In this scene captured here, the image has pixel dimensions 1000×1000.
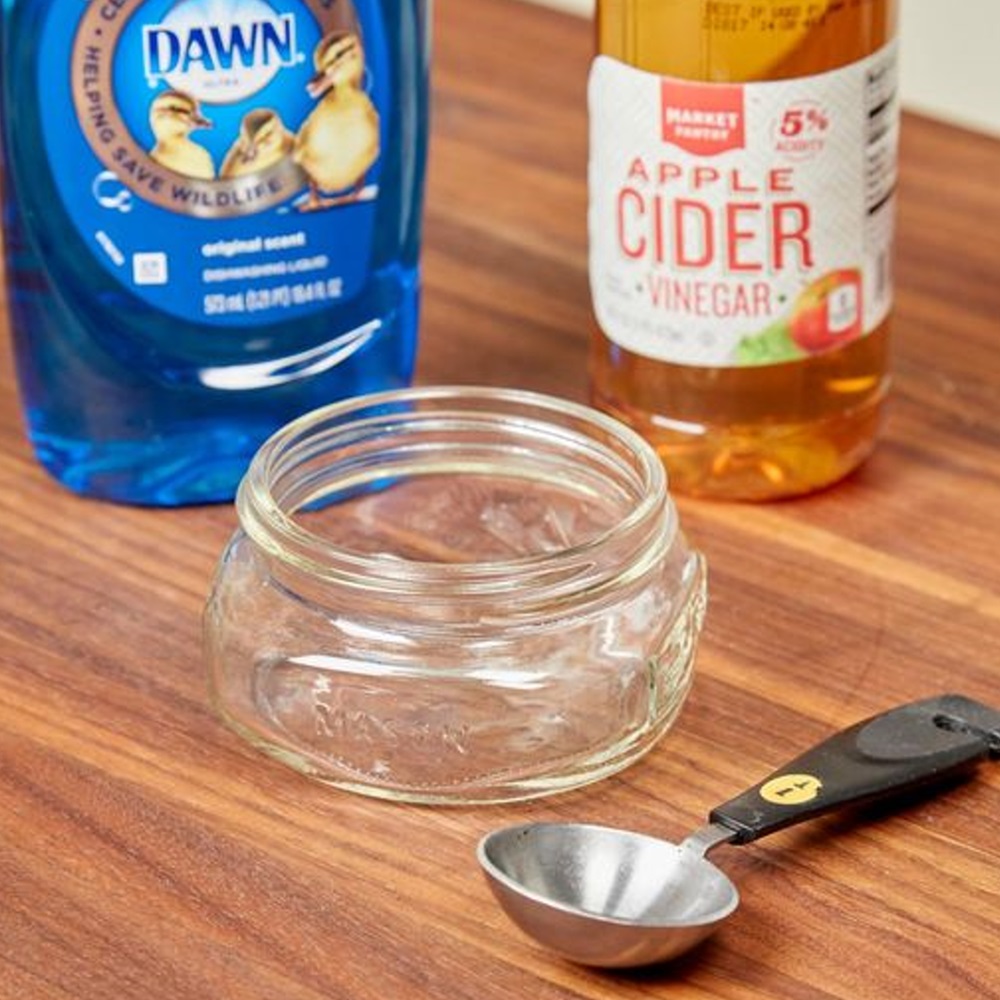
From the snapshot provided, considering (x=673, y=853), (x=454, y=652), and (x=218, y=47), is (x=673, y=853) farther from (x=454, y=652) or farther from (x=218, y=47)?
(x=218, y=47)

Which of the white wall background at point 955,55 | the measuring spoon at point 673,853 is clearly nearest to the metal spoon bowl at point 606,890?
the measuring spoon at point 673,853

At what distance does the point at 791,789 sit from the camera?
79 centimetres

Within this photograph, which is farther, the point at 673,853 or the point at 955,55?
the point at 955,55

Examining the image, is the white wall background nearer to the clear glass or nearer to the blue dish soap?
the blue dish soap

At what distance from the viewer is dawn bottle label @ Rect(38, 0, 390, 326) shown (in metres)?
0.93

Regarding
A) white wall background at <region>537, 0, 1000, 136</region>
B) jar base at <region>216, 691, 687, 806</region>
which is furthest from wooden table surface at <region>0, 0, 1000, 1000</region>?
white wall background at <region>537, 0, 1000, 136</region>

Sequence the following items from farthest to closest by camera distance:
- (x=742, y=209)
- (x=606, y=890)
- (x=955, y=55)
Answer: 1. (x=955, y=55)
2. (x=742, y=209)
3. (x=606, y=890)

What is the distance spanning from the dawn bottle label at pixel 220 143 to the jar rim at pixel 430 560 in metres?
0.06

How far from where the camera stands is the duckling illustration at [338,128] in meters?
0.96

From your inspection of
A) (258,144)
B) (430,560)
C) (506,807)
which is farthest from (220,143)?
(506,807)

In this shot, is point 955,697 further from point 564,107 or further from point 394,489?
point 564,107

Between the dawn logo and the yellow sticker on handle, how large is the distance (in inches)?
12.3

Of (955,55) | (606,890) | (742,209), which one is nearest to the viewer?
(606,890)

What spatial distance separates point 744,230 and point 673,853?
0.87 feet
